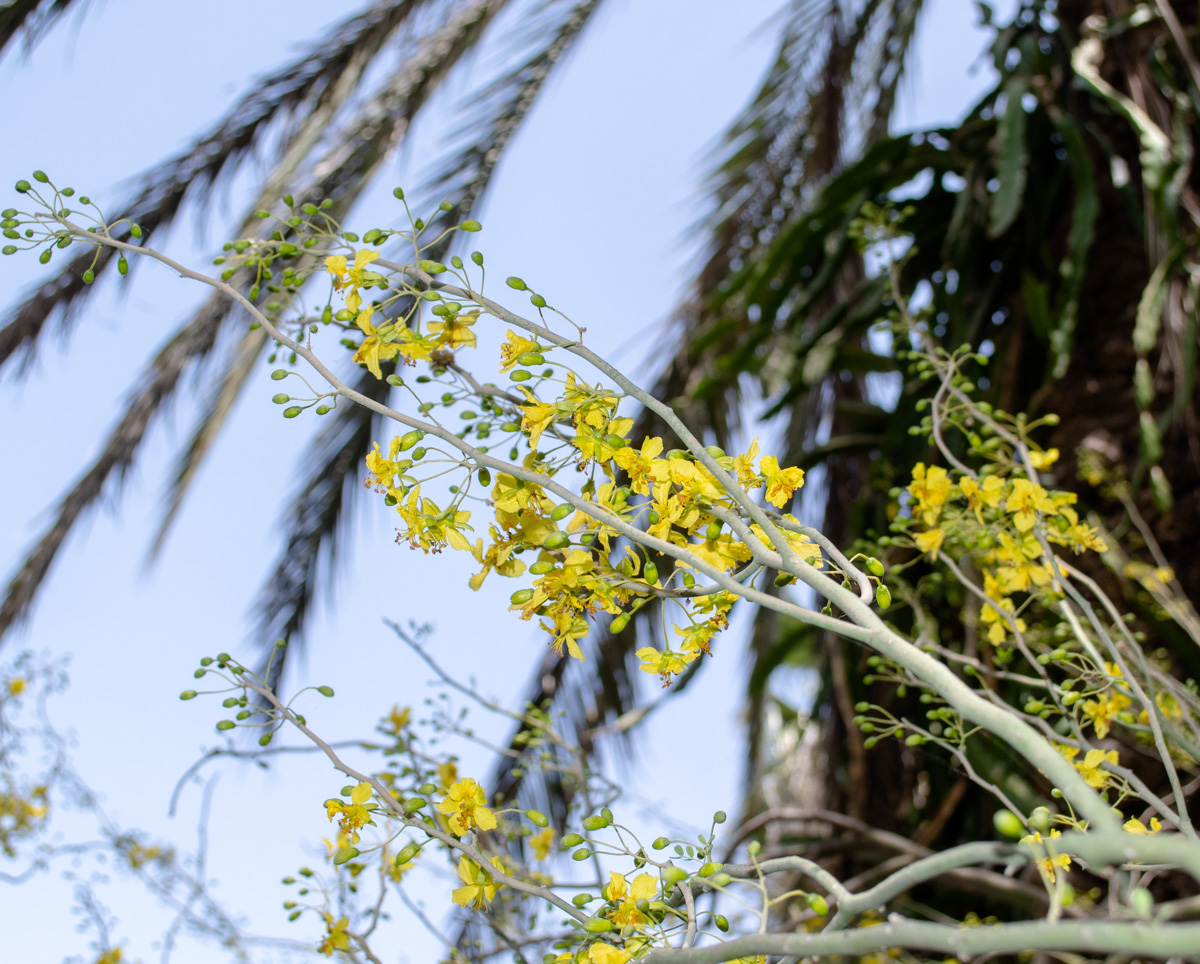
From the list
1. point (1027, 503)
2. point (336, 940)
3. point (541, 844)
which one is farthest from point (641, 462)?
point (541, 844)

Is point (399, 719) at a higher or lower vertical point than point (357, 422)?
lower

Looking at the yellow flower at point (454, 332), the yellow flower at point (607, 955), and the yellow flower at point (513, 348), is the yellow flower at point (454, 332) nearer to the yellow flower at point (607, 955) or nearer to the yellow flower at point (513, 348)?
the yellow flower at point (513, 348)

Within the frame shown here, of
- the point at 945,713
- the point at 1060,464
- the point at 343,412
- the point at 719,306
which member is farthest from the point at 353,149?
the point at 945,713

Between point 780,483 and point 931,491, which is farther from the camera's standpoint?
point 931,491

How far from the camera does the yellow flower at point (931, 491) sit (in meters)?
1.02

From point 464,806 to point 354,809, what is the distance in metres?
0.08

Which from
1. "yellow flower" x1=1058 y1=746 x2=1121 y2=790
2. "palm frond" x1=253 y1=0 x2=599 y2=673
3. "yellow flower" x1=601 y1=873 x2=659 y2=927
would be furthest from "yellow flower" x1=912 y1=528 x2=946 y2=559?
"palm frond" x1=253 y1=0 x2=599 y2=673

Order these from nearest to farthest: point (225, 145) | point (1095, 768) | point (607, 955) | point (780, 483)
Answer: point (607, 955), point (780, 483), point (1095, 768), point (225, 145)

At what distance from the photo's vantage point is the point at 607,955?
0.65 meters

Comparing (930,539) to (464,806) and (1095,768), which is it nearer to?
(1095,768)

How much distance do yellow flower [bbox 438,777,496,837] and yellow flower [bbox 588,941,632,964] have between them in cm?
12

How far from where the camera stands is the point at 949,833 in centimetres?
190

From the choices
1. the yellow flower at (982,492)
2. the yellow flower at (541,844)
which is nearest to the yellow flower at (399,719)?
the yellow flower at (541,844)

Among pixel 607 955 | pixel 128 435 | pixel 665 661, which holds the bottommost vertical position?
→ pixel 607 955
